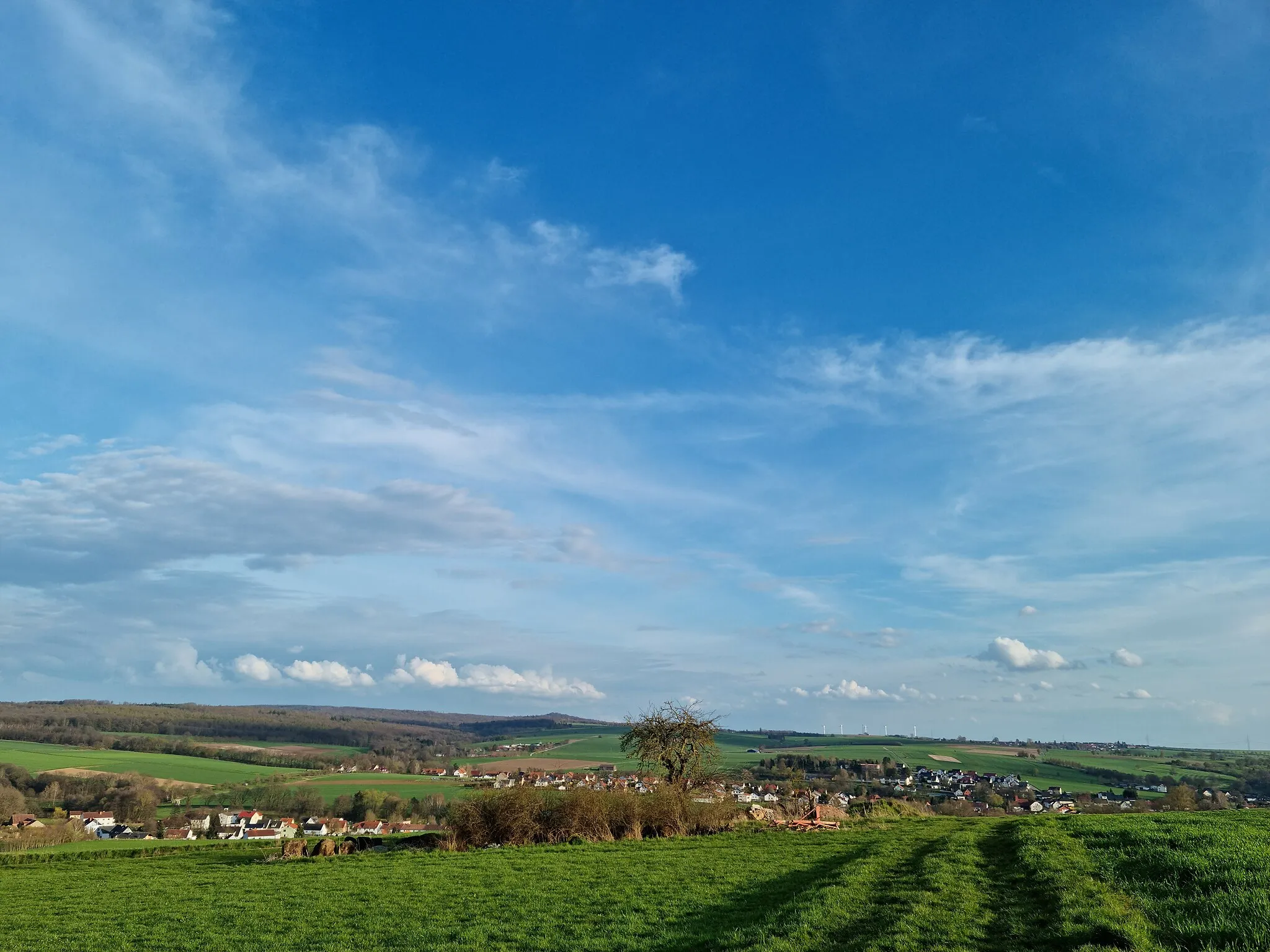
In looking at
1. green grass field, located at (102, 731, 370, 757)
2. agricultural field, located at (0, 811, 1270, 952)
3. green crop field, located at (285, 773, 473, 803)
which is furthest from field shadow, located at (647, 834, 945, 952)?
green grass field, located at (102, 731, 370, 757)

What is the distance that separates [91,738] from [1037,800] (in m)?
144

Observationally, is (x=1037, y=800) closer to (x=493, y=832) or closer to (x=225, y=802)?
(x=493, y=832)

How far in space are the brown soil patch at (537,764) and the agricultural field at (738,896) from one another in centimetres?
8345

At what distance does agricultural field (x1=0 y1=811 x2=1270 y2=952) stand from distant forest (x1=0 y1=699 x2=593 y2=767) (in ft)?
347

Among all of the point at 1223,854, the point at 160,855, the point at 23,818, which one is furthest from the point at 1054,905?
the point at 23,818

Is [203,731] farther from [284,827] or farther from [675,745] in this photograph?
[675,745]

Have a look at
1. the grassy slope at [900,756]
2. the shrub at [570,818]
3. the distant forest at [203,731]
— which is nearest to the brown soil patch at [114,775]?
the distant forest at [203,731]

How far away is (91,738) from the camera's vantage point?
12731 centimetres

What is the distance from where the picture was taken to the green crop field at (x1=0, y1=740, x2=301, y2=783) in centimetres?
9512

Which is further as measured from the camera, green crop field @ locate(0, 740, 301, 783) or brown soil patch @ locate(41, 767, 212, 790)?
green crop field @ locate(0, 740, 301, 783)

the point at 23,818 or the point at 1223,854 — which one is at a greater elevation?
the point at 1223,854

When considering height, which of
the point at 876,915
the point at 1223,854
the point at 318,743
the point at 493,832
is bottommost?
the point at 318,743

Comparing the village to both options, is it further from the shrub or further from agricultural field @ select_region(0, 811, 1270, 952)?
agricultural field @ select_region(0, 811, 1270, 952)

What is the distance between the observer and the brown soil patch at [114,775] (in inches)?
3467
